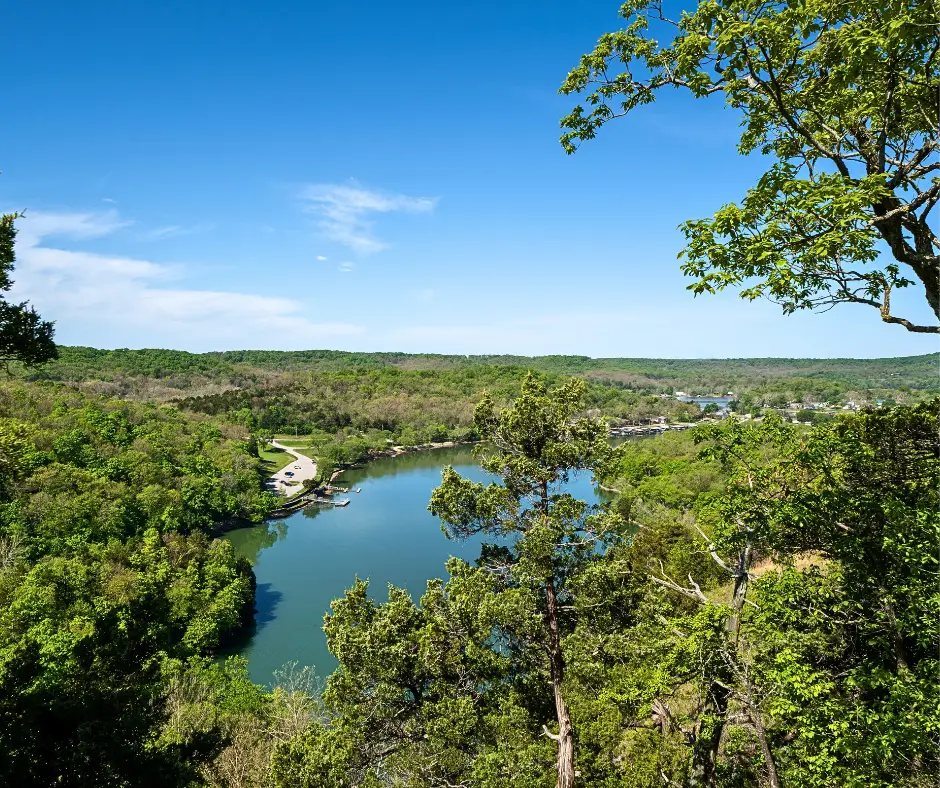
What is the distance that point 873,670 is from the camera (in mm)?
4512

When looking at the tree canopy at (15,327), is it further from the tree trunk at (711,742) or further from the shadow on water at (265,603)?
the shadow on water at (265,603)

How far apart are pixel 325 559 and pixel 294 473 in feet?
88.5

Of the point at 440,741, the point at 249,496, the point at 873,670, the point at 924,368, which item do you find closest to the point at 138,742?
the point at 440,741

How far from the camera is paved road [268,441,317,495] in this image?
2152 inches

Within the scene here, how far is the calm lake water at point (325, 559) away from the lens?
82.3ft

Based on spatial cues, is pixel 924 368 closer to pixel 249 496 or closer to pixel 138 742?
pixel 249 496

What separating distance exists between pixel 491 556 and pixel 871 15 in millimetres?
8789

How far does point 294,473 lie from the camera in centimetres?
6159

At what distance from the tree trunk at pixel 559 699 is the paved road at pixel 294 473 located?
4826 cm

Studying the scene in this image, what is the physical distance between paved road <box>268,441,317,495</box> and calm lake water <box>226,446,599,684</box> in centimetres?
573

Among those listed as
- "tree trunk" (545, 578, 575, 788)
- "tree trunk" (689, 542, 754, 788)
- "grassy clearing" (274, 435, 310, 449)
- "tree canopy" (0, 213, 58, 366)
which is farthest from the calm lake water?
"grassy clearing" (274, 435, 310, 449)

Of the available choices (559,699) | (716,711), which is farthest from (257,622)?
(716,711)

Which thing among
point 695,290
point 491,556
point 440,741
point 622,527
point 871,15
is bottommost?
point 440,741

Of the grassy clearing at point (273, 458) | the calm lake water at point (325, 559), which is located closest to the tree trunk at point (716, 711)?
the calm lake water at point (325, 559)
